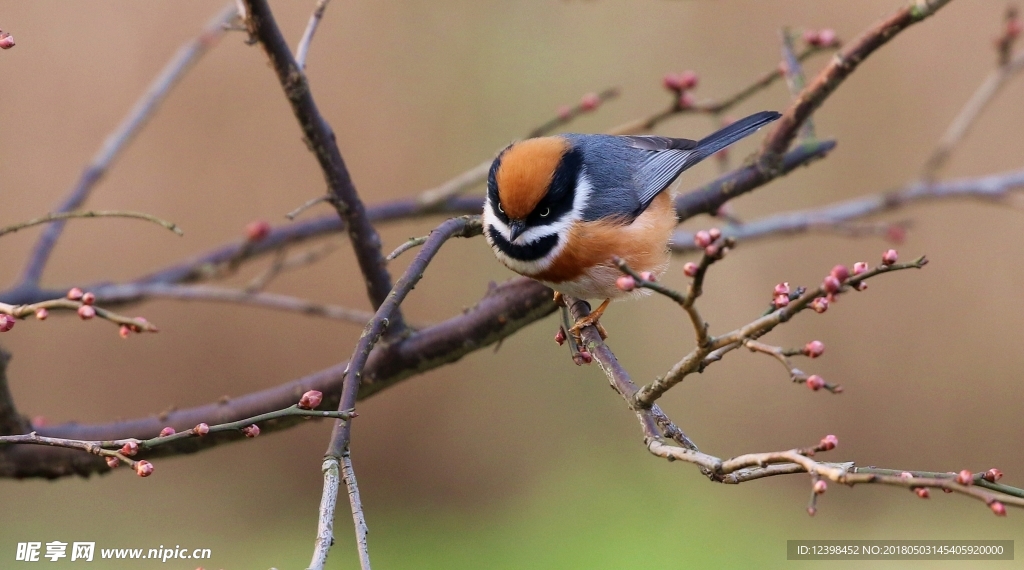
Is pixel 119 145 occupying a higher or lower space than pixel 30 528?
higher

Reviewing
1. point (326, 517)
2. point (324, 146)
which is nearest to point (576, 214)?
point (324, 146)

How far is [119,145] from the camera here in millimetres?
3357

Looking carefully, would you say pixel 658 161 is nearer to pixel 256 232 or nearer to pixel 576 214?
pixel 576 214

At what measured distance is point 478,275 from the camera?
5.67m

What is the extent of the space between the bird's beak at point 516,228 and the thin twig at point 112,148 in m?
1.35

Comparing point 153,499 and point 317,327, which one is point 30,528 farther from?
point 317,327

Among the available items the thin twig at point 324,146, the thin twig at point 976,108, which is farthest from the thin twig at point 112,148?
the thin twig at point 976,108

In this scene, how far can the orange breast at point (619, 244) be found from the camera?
2.74 m

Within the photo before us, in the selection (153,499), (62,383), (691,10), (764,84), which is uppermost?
(691,10)

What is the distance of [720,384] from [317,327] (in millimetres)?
2683

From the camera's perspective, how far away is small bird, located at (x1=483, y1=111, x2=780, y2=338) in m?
2.75

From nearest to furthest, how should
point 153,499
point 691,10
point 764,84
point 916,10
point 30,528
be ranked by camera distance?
1. point 916,10
2. point 764,84
3. point 30,528
4. point 153,499
5. point 691,10

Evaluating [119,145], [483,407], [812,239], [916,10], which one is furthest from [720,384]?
[119,145]

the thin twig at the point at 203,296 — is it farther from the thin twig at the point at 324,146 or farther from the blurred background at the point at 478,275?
the blurred background at the point at 478,275
